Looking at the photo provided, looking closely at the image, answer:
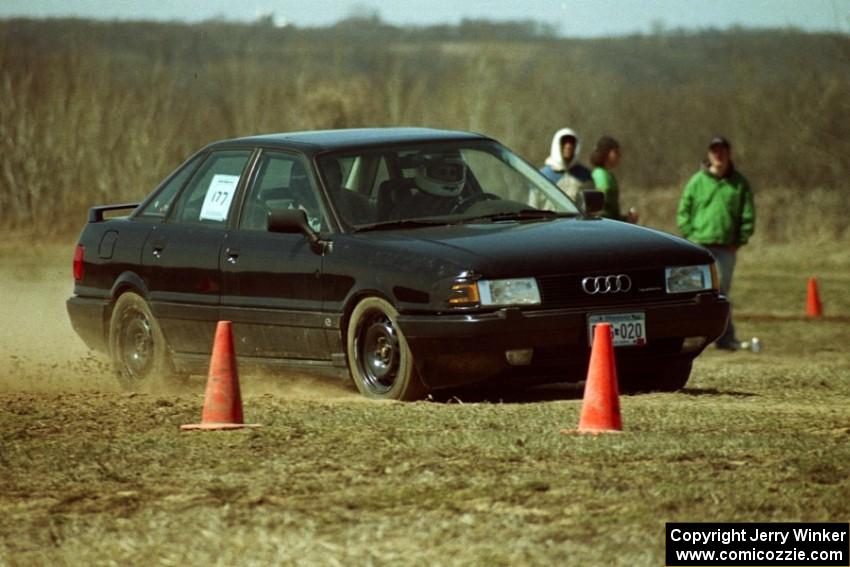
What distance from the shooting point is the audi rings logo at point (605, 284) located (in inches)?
396

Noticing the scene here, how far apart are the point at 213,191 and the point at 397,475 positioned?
4.35 metres

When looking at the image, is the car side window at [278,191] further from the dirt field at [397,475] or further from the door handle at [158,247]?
the dirt field at [397,475]

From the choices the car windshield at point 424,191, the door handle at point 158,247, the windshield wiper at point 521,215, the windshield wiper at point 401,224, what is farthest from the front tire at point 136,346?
the windshield wiper at point 521,215

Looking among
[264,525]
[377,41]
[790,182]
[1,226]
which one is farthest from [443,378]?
[377,41]

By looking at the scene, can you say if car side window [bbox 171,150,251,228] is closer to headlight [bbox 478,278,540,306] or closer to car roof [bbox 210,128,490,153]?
car roof [bbox 210,128,490,153]

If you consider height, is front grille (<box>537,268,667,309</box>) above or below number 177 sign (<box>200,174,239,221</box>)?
below

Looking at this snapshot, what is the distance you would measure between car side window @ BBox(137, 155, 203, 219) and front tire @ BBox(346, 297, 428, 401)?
84.2 inches

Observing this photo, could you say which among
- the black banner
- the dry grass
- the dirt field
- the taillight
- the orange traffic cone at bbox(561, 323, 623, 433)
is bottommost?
the black banner

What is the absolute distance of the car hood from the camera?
32.7 feet

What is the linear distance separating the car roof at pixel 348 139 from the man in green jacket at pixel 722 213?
5.41 metres

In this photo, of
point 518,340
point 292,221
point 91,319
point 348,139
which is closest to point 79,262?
point 91,319

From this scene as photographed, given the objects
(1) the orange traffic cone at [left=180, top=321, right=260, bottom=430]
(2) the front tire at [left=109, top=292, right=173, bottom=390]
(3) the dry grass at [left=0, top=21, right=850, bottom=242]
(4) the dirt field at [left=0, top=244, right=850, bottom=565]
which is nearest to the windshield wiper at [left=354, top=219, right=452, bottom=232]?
(4) the dirt field at [left=0, top=244, right=850, bottom=565]

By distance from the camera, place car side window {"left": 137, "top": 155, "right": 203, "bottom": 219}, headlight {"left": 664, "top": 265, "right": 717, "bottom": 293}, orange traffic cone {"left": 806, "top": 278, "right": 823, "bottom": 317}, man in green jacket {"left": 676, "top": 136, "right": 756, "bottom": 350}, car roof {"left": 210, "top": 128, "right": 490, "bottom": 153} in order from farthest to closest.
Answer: orange traffic cone {"left": 806, "top": 278, "right": 823, "bottom": 317}
man in green jacket {"left": 676, "top": 136, "right": 756, "bottom": 350}
car side window {"left": 137, "top": 155, "right": 203, "bottom": 219}
car roof {"left": 210, "top": 128, "right": 490, "bottom": 153}
headlight {"left": 664, "top": 265, "right": 717, "bottom": 293}

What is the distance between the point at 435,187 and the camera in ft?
36.4
